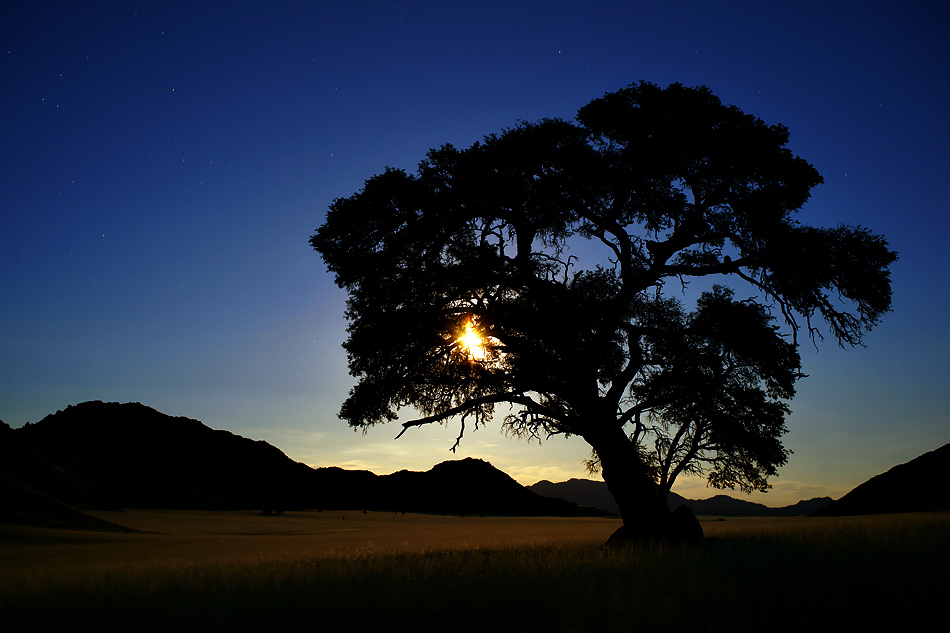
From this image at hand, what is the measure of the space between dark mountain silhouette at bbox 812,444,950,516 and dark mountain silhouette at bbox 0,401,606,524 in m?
71.2

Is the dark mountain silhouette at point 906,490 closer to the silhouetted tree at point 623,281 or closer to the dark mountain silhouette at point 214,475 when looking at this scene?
the silhouetted tree at point 623,281

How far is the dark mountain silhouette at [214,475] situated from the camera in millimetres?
94062

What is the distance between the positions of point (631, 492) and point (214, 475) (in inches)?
4438

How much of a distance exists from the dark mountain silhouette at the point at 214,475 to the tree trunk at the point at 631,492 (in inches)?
2986

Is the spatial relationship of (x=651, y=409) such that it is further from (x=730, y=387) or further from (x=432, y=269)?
(x=432, y=269)

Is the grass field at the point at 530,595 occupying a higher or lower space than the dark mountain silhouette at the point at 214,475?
lower

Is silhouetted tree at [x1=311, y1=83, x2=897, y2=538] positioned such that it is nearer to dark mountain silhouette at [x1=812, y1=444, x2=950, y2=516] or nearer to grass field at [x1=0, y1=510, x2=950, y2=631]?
grass field at [x1=0, y1=510, x2=950, y2=631]

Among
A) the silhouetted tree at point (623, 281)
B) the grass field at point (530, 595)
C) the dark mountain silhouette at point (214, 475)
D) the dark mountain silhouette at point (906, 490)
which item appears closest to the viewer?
the grass field at point (530, 595)

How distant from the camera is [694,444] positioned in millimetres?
15234

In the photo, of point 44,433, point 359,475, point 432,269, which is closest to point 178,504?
point 44,433

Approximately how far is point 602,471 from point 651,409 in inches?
83.5

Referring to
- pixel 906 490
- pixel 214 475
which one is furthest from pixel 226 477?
pixel 906 490

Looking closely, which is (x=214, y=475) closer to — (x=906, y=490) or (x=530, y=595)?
(x=906, y=490)

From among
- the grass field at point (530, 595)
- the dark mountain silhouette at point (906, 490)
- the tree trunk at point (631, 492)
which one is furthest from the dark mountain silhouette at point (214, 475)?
the tree trunk at point (631, 492)
